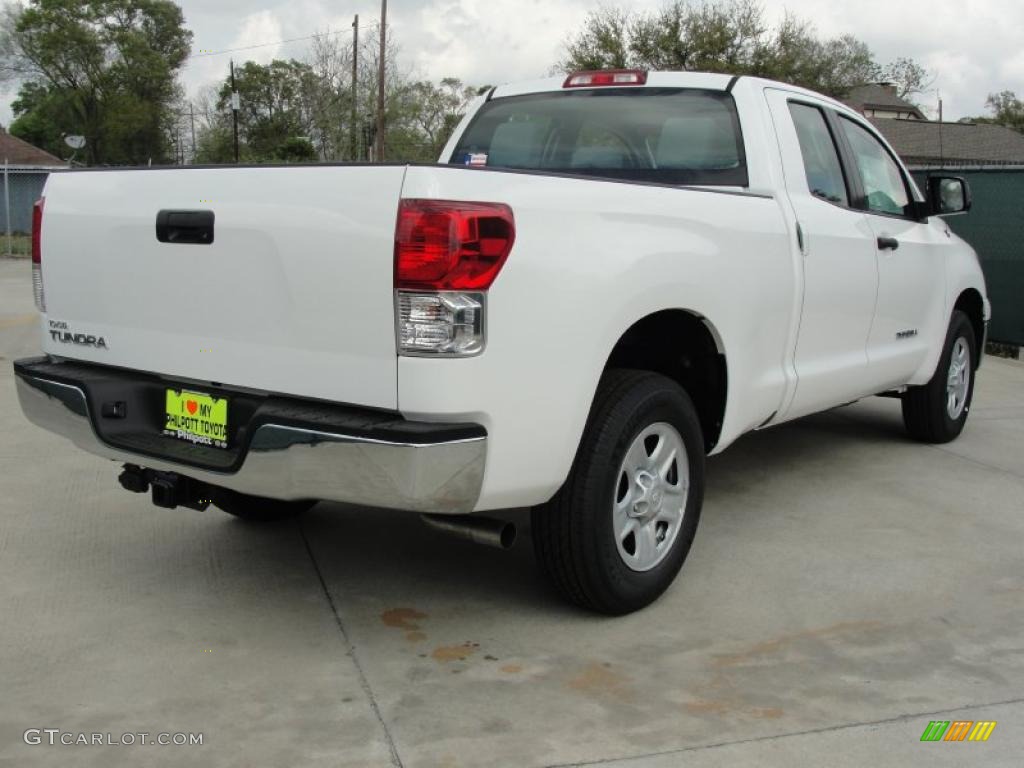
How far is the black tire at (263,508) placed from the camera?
14.6ft

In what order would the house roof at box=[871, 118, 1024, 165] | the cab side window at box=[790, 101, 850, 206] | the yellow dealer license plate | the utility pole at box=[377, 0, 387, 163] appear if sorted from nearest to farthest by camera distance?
the yellow dealer license plate
the cab side window at box=[790, 101, 850, 206]
the utility pole at box=[377, 0, 387, 163]
the house roof at box=[871, 118, 1024, 165]

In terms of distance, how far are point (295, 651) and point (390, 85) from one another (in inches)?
1697

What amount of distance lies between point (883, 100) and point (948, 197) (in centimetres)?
7797

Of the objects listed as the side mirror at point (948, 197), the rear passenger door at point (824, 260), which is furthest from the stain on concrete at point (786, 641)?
the side mirror at point (948, 197)

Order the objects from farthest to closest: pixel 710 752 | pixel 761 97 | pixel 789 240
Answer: pixel 761 97
pixel 789 240
pixel 710 752

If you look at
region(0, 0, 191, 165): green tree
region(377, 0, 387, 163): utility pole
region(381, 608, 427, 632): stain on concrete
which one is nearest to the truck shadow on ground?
region(381, 608, 427, 632): stain on concrete

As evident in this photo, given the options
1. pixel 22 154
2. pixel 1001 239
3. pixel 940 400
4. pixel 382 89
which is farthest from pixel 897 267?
pixel 22 154

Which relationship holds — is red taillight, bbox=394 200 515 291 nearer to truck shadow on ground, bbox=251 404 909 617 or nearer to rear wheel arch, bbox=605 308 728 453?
rear wheel arch, bbox=605 308 728 453

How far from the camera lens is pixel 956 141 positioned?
59281 mm

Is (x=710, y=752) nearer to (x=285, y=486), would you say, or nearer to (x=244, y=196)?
(x=285, y=486)

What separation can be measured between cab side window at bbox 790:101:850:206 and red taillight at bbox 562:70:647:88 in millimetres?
691

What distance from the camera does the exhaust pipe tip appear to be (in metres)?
3.36

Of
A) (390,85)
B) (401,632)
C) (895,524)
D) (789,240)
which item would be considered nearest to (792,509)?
(895,524)

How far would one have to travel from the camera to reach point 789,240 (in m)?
4.30
